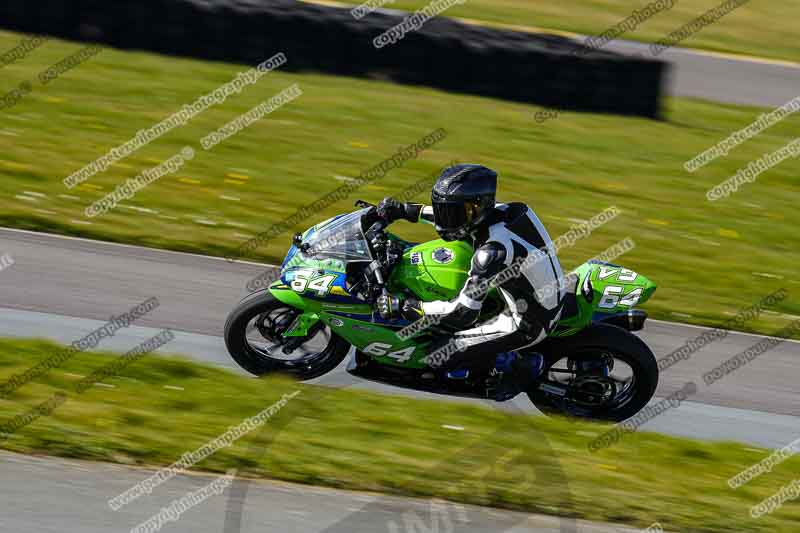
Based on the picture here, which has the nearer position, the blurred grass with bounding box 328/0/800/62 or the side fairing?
the side fairing

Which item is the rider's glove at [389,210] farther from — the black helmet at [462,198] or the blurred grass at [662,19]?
the blurred grass at [662,19]

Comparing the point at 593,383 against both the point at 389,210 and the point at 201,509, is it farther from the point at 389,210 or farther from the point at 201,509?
the point at 201,509

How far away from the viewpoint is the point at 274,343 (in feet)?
29.2

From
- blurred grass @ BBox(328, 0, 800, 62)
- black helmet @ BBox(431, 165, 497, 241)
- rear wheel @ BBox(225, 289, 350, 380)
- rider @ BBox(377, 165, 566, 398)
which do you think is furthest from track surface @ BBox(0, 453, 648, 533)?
blurred grass @ BBox(328, 0, 800, 62)

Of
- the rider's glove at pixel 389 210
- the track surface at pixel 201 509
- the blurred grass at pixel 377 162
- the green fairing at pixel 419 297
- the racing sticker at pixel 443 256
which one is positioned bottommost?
the blurred grass at pixel 377 162

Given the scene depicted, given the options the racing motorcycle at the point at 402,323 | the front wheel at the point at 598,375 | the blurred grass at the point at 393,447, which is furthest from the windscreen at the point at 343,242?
the front wheel at the point at 598,375

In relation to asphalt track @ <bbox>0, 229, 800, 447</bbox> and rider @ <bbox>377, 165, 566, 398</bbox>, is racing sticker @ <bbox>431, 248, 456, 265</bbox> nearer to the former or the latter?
rider @ <bbox>377, 165, 566, 398</bbox>

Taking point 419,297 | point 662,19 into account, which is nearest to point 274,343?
point 419,297

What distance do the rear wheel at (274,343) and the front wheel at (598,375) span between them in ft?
5.75

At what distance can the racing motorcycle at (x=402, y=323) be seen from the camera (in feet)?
28.0

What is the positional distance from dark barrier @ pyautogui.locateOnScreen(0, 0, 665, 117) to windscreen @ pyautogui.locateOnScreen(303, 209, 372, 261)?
36.8 ft

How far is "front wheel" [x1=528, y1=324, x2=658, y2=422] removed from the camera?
28.4 ft

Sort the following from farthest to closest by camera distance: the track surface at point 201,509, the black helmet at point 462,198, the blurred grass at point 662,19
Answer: the blurred grass at point 662,19
the black helmet at point 462,198
the track surface at point 201,509

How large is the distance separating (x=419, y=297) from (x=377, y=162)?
7.31m
